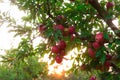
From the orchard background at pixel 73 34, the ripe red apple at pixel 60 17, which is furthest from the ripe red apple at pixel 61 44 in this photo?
the ripe red apple at pixel 60 17

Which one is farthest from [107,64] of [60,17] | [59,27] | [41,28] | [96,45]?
[41,28]

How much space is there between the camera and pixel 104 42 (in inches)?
200

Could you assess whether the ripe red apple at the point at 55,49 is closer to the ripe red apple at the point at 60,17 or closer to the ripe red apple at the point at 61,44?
the ripe red apple at the point at 61,44

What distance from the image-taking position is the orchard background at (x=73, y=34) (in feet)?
16.7

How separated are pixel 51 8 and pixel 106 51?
4.86 feet

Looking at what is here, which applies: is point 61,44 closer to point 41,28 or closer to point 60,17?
point 41,28

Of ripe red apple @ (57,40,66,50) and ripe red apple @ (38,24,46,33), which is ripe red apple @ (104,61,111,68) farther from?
ripe red apple @ (38,24,46,33)

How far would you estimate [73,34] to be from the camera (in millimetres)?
5352

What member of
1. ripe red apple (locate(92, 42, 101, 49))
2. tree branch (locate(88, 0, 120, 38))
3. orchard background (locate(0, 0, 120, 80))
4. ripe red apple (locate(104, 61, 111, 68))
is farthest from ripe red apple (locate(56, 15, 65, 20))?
ripe red apple (locate(104, 61, 111, 68))

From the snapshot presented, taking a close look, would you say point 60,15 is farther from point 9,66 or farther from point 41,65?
point 41,65

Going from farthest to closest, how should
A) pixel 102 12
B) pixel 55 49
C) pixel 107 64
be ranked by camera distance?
pixel 102 12
pixel 107 64
pixel 55 49

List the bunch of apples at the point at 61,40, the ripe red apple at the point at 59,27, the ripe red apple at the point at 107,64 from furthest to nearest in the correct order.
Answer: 1. the ripe red apple at the point at 107,64
2. the bunch of apples at the point at 61,40
3. the ripe red apple at the point at 59,27

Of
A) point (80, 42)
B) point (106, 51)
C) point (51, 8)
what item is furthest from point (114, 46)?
point (51, 8)

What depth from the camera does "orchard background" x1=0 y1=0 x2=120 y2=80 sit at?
509 centimetres
